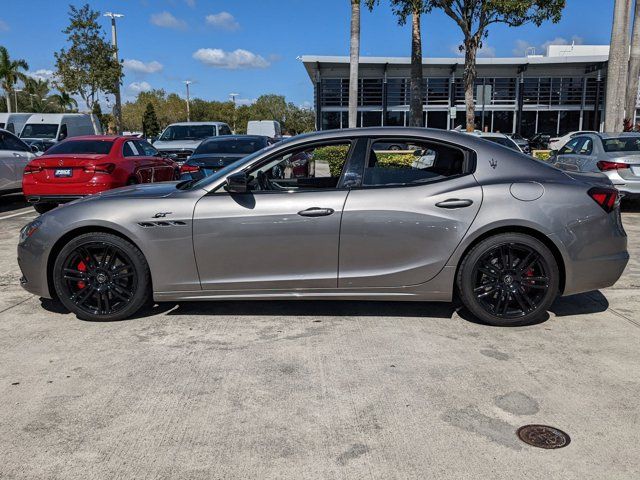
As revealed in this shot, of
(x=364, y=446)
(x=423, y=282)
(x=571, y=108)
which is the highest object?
(x=571, y=108)

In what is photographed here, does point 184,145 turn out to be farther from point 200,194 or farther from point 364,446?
point 364,446

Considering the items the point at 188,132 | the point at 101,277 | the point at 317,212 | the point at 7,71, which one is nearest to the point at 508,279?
the point at 317,212

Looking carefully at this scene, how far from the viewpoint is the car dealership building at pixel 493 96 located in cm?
3862

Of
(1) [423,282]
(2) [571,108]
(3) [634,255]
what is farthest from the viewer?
(2) [571,108]

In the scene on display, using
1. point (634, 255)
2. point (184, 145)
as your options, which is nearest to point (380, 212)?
point (634, 255)

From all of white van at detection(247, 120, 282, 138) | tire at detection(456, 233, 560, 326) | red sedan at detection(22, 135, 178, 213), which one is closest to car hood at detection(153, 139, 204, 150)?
Answer: red sedan at detection(22, 135, 178, 213)

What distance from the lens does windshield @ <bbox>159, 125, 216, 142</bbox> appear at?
1681 centimetres

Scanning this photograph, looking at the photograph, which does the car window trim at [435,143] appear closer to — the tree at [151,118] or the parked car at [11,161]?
the parked car at [11,161]

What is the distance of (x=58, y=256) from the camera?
479 centimetres

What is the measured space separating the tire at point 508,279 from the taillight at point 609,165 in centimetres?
653

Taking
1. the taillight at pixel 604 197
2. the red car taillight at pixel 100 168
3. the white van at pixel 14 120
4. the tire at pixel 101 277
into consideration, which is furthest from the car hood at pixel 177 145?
the white van at pixel 14 120

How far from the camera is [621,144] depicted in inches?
419

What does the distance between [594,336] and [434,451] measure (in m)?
2.29

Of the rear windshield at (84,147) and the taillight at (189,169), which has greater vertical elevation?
the rear windshield at (84,147)
